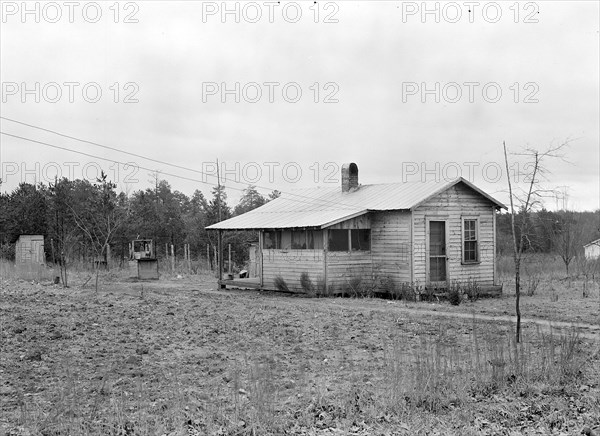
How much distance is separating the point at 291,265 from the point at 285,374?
46.5ft

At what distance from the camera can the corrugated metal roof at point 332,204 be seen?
22.3m

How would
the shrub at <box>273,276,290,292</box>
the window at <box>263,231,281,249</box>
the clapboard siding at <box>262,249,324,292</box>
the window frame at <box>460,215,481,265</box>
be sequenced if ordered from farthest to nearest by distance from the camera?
the window at <box>263,231,281,249</box>
the shrub at <box>273,276,290,292</box>
the window frame at <box>460,215,481,265</box>
the clapboard siding at <box>262,249,324,292</box>

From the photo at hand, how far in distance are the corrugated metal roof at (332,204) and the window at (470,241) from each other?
1.09m

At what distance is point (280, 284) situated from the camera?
24078 mm

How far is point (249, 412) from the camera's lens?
7.14m

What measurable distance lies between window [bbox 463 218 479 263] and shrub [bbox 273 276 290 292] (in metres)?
6.29

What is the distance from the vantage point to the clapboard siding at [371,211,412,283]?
2195 cm

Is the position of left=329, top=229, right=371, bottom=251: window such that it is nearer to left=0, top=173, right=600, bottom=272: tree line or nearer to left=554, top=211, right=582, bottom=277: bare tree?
left=554, top=211, right=582, bottom=277: bare tree

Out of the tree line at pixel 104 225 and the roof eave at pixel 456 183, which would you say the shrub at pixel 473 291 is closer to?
the roof eave at pixel 456 183

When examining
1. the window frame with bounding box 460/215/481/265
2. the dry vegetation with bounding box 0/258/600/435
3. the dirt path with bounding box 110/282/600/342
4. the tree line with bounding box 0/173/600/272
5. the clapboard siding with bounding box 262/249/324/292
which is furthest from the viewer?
the tree line with bounding box 0/173/600/272

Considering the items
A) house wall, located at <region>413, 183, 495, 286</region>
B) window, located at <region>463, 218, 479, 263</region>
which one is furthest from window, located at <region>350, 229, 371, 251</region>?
window, located at <region>463, 218, 479, 263</region>

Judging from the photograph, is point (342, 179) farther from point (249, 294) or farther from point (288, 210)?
point (249, 294)

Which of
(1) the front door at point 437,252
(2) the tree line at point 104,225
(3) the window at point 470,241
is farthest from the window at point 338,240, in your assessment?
(2) the tree line at point 104,225

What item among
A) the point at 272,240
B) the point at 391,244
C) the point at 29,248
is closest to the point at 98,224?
the point at 29,248
